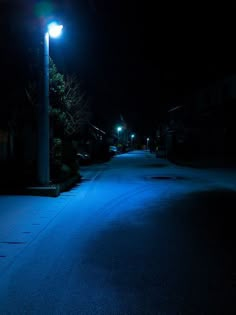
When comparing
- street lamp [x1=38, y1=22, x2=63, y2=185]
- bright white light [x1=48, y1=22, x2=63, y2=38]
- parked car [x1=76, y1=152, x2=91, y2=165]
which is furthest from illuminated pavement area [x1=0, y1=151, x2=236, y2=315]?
parked car [x1=76, y1=152, x2=91, y2=165]

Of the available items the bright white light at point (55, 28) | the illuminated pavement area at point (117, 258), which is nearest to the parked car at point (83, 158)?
the bright white light at point (55, 28)

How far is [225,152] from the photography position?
4288 centimetres

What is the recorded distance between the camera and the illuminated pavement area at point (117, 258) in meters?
4.83

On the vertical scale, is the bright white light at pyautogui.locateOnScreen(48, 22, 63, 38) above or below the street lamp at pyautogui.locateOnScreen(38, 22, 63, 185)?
above

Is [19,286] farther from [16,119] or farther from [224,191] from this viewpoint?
[16,119]

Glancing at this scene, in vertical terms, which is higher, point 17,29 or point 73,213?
→ point 17,29

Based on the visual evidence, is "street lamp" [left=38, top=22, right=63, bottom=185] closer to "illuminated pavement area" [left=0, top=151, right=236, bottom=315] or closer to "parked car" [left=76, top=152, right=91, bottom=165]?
"illuminated pavement area" [left=0, top=151, right=236, bottom=315]

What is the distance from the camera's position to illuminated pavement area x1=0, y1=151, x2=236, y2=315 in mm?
4832

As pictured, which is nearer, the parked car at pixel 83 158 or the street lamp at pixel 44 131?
the street lamp at pixel 44 131

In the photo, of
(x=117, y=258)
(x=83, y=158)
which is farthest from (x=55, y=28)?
(x=83, y=158)

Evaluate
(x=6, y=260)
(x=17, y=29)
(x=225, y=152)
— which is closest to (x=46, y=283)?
(x=6, y=260)

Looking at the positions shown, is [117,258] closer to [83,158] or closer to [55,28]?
[55,28]

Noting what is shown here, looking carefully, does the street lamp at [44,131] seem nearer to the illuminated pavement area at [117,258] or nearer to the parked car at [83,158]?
the illuminated pavement area at [117,258]

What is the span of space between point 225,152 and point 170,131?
27667 mm
